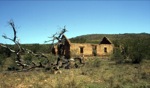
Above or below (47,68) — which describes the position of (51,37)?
above

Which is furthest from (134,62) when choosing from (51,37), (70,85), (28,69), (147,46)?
(70,85)

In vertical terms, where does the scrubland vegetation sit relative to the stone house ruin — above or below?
below

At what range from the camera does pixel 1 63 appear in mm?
29438

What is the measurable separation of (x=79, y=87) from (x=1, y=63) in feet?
59.4

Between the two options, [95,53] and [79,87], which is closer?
[79,87]

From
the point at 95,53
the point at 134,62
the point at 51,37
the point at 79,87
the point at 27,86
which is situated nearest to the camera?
the point at 79,87

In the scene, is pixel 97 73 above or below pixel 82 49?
below

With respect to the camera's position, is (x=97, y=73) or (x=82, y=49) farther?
(x=82, y=49)

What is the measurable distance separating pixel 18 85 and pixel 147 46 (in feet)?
75.1

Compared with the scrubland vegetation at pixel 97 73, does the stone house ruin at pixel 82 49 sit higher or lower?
higher

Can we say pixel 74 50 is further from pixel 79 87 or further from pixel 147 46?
pixel 79 87

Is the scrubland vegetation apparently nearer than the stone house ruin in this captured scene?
Yes

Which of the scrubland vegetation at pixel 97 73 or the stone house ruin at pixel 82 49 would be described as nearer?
the scrubland vegetation at pixel 97 73

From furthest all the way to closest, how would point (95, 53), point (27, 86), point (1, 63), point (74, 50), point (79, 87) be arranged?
point (95, 53)
point (74, 50)
point (1, 63)
point (27, 86)
point (79, 87)
